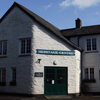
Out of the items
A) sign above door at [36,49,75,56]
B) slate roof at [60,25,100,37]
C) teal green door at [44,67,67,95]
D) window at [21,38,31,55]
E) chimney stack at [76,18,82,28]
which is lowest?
teal green door at [44,67,67,95]

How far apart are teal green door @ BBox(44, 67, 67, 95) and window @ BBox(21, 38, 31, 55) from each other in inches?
95.8

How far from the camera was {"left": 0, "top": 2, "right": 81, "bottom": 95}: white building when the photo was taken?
1697 centimetres

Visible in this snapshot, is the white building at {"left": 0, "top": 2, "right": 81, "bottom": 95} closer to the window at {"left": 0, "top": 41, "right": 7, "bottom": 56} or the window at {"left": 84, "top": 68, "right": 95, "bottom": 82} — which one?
the window at {"left": 0, "top": 41, "right": 7, "bottom": 56}

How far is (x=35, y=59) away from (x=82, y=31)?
6.98m

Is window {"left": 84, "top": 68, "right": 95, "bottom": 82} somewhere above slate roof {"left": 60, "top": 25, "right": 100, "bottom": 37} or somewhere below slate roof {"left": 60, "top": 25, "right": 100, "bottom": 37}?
below

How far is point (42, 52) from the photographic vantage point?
56.6ft

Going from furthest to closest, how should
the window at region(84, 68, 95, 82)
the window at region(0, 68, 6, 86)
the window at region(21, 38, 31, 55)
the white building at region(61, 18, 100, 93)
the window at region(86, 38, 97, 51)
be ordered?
the window at region(86, 38, 97, 51) < the window at region(84, 68, 95, 82) < the white building at region(61, 18, 100, 93) < the window at region(0, 68, 6, 86) < the window at region(21, 38, 31, 55)

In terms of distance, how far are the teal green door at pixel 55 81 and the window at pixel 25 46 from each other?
2.43 meters

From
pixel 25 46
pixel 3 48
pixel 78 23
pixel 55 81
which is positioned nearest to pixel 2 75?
pixel 3 48

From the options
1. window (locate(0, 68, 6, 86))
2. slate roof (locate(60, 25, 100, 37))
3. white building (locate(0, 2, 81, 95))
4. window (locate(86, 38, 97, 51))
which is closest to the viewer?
white building (locate(0, 2, 81, 95))

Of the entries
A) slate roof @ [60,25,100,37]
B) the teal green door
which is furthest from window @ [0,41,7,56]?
slate roof @ [60,25,100,37]

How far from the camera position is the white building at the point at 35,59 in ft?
55.7

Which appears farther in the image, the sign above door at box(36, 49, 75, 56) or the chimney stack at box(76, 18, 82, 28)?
the chimney stack at box(76, 18, 82, 28)

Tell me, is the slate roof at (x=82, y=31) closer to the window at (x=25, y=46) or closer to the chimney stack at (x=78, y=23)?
the chimney stack at (x=78, y=23)
